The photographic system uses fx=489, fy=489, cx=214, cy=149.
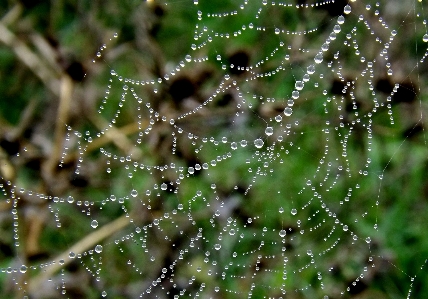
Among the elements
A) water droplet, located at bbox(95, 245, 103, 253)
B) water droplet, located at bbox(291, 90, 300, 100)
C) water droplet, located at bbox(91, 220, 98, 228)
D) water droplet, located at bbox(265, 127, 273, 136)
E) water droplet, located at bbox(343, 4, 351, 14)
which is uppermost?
water droplet, located at bbox(343, 4, 351, 14)

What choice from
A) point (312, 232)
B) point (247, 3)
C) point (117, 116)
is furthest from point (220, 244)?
point (247, 3)

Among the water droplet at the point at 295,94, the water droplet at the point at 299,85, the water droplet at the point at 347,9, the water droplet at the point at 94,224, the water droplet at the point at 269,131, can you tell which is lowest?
the water droplet at the point at 269,131

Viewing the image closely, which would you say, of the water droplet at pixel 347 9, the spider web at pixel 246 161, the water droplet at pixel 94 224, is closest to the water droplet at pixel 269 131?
the spider web at pixel 246 161

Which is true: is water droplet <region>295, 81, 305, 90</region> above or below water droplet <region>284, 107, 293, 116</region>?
above

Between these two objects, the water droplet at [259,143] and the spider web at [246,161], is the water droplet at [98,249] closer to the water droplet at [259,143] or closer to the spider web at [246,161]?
the spider web at [246,161]

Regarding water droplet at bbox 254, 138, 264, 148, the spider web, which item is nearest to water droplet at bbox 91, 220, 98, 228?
the spider web

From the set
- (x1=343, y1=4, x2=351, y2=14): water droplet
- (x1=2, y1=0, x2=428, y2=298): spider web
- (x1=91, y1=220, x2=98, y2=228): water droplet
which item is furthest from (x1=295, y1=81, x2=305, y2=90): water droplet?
(x1=91, y1=220, x2=98, y2=228): water droplet

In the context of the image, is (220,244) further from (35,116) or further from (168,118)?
(35,116)

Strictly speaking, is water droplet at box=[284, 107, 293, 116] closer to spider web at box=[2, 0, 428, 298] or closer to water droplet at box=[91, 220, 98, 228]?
spider web at box=[2, 0, 428, 298]
